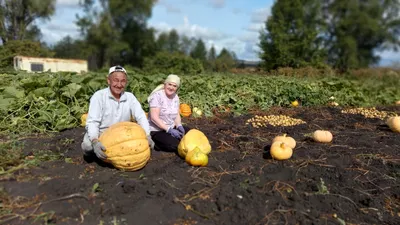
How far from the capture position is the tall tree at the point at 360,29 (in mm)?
39812

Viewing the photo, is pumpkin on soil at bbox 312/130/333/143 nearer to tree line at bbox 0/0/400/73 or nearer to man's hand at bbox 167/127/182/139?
man's hand at bbox 167/127/182/139

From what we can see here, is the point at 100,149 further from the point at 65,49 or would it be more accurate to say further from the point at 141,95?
the point at 65,49

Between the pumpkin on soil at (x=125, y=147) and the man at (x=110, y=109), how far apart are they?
185mm

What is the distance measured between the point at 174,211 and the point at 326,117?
608 cm

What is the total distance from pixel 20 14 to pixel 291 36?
27.1 metres

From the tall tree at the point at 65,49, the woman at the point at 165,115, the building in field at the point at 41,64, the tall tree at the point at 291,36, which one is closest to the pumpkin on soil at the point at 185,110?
the woman at the point at 165,115

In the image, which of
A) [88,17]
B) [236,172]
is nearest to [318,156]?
[236,172]

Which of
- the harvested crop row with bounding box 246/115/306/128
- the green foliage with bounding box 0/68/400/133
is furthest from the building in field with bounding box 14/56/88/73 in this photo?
the harvested crop row with bounding box 246/115/306/128

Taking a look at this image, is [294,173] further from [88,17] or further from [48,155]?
[88,17]

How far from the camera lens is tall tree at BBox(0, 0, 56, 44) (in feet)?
116

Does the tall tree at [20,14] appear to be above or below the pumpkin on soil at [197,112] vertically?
above

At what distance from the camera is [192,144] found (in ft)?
14.3

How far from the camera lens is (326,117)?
8.25 meters

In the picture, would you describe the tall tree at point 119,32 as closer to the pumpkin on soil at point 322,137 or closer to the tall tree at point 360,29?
the tall tree at point 360,29
